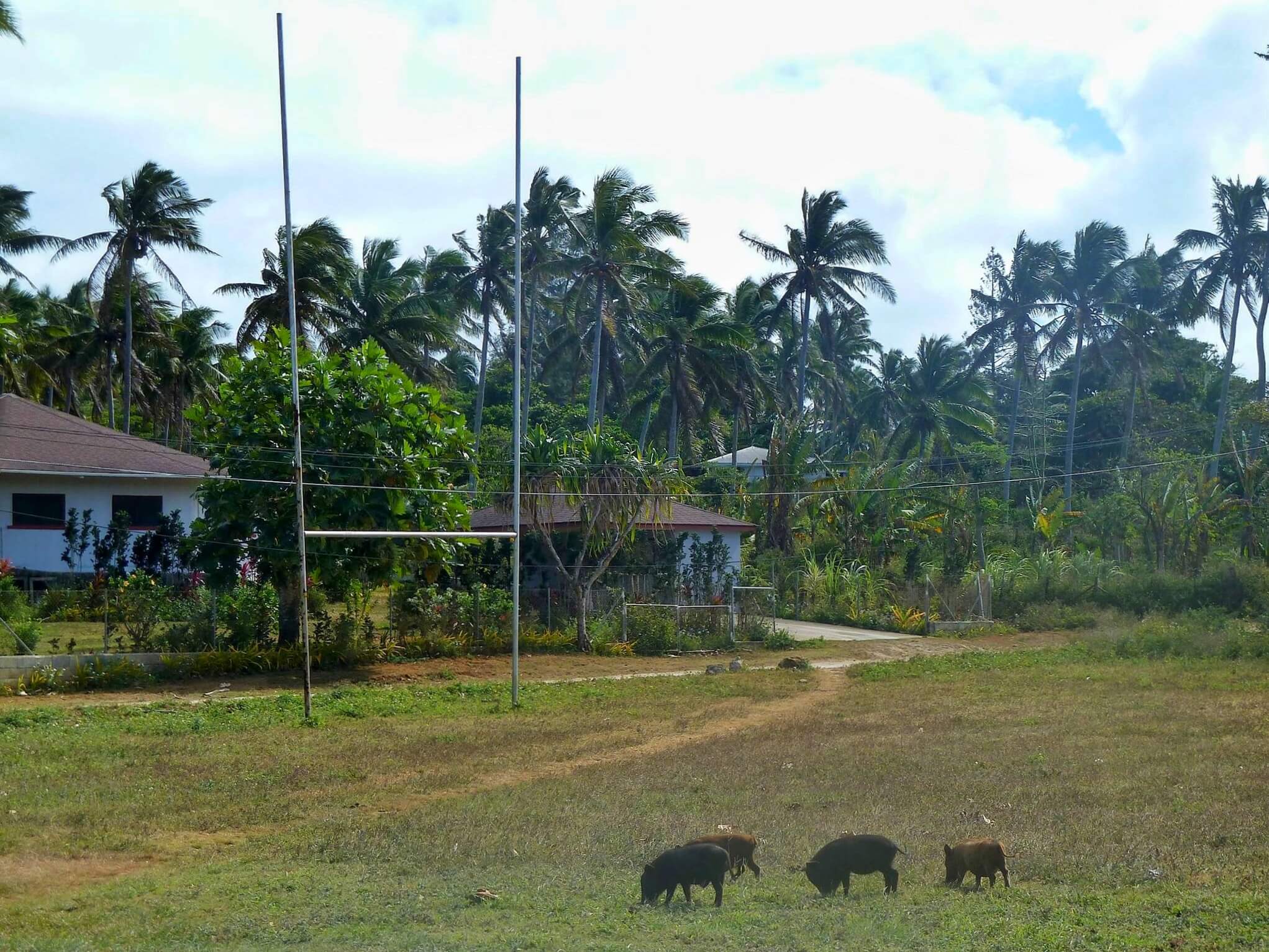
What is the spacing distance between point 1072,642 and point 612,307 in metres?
22.5

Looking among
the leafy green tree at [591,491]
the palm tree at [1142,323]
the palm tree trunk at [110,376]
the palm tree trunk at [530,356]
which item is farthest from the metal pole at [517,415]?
the palm tree at [1142,323]

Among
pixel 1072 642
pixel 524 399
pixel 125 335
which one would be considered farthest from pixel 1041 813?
pixel 524 399

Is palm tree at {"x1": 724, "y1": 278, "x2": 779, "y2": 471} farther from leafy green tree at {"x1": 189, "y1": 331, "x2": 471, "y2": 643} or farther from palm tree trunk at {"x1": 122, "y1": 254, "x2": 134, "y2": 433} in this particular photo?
leafy green tree at {"x1": 189, "y1": 331, "x2": 471, "y2": 643}

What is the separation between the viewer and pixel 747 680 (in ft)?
78.8

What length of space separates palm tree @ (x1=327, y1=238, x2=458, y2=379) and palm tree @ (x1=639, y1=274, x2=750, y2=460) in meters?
10.5

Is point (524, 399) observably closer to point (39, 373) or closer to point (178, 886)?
point (39, 373)

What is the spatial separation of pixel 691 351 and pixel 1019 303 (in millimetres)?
25103

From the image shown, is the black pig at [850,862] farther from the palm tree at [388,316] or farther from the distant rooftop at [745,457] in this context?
the distant rooftop at [745,457]

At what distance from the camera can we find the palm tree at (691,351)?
47469mm

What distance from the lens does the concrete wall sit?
2078 cm

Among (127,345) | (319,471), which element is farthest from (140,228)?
(319,471)

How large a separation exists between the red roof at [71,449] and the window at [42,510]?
1.06m

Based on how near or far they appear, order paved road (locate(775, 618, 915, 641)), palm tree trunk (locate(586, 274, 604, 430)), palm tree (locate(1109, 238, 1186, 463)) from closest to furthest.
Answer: paved road (locate(775, 618, 915, 641)) → palm tree trunk (locate(586, 274, 604, 430)) → palm tree (locate(1109, 238, 1186, 463))

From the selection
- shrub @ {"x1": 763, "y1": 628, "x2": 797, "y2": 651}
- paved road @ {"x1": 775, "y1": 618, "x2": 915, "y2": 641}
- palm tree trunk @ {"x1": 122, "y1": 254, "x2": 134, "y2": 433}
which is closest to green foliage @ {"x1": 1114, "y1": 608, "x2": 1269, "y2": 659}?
paved road @ {"x1": 775, "y1": 618, "x2": 915, "y2": 641}
